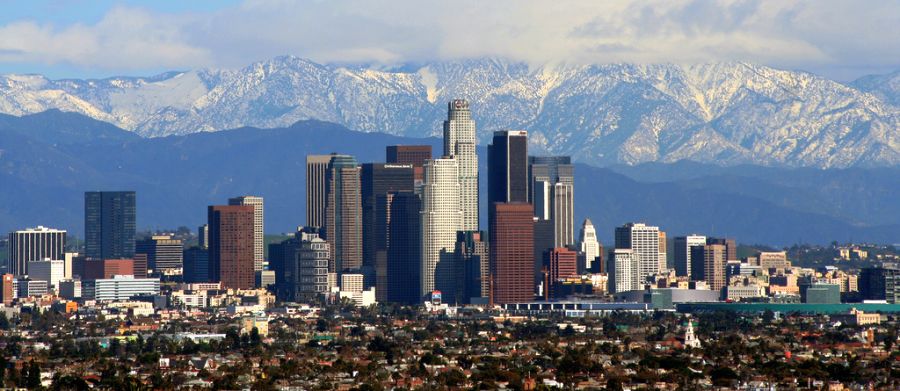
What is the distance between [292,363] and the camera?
181 m

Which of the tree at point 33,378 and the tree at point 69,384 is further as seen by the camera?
the tree at point 33,378

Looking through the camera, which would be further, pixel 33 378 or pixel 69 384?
pixel 33 378

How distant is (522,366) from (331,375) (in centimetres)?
1521

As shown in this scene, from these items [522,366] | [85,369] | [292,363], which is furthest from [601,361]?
[85,369]

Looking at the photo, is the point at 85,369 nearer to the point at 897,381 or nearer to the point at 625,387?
the point at 625,387

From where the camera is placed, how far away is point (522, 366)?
6978 inches

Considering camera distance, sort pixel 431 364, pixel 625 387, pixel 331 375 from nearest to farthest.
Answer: pixel 625 387 < pixel 331 375 < pixel 431 364

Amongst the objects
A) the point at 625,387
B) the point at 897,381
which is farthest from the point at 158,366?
the point at 897,381

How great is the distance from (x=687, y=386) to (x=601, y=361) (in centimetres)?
2874

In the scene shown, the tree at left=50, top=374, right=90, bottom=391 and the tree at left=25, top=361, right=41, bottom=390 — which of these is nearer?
the tree at left=50, top=374, right=90, bottom=391

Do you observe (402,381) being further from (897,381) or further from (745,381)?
(897,381)


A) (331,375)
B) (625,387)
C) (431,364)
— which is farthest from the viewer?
(431,364)

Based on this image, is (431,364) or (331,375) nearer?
(331,375)

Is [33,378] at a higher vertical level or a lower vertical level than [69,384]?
higher
